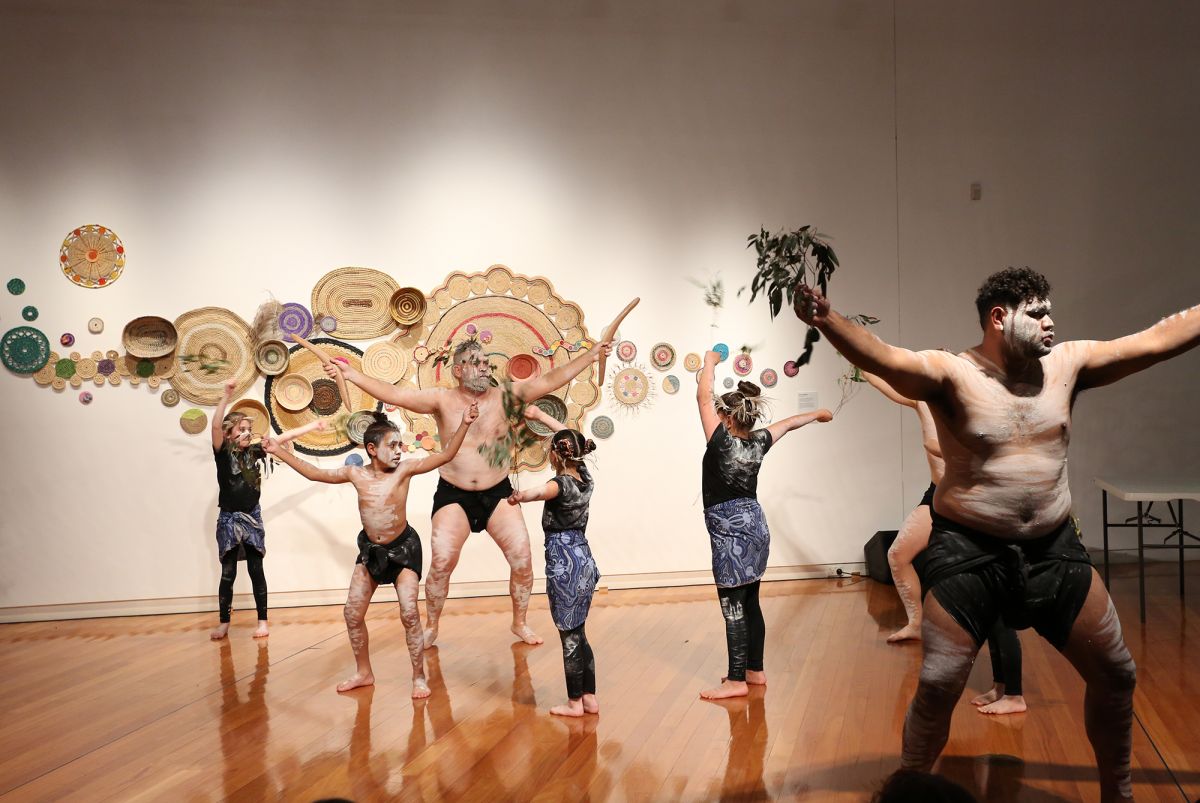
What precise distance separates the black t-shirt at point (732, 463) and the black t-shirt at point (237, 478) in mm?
3167

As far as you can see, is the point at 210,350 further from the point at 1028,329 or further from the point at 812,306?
the point at 1028,329

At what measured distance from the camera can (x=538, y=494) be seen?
403 centimetres

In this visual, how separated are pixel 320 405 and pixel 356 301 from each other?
80cm

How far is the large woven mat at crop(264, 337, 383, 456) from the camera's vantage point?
22.5 feet

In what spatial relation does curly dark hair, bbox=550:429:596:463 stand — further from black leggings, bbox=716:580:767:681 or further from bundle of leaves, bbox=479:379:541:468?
bundle of leaves, bbox=479:379:541:468

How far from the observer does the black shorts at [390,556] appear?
4.63 meters

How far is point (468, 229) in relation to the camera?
704 centimetres

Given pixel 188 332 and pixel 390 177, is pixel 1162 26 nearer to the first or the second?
pixel 390 177

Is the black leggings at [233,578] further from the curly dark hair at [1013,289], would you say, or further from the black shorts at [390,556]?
the curly dark hair at [1013,289]

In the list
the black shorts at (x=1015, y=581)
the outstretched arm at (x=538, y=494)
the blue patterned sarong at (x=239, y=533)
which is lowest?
the blue patterned sarong at (x=239, y=533)

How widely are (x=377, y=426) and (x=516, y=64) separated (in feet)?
11.8

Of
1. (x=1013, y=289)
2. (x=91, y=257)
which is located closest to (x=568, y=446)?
(x=1013, y=289)

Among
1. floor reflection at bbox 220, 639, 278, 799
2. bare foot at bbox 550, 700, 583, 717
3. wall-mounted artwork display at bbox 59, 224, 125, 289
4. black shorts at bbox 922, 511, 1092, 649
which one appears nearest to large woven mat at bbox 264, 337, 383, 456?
wall-mounted artwork display at bbox 59, 224, 125, 289

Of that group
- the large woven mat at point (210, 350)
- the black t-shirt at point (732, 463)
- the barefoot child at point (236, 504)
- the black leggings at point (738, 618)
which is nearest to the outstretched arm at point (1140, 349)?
the black t-shirt at point (732, 463)
